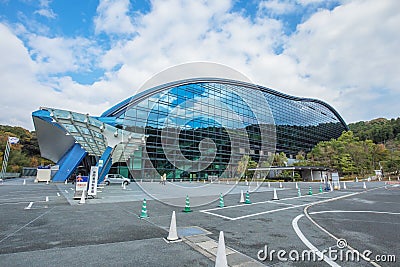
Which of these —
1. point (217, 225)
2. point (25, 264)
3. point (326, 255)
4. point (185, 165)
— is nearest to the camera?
point (25, 264)

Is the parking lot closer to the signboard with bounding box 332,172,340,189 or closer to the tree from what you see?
the signboard with bounding box 332,172,340,189

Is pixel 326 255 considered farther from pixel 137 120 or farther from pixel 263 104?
pixel 263 104

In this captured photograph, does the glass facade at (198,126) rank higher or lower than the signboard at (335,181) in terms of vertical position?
higher

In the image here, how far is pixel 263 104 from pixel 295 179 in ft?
64.0

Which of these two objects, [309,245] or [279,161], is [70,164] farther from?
[279,161]

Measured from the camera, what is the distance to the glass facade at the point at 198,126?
3400cm

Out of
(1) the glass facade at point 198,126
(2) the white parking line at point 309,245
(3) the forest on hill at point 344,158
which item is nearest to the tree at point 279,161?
(3) the forest on hill at point 344,158

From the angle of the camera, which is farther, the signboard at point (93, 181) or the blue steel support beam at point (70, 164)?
the blue steel support beam at point (70, 164)

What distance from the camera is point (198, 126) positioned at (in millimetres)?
40906

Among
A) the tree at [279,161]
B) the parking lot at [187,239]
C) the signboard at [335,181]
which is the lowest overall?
the parking lot at [187,239]

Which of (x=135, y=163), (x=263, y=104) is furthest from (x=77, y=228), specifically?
A: (x=263, y=104)

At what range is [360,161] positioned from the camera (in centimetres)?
4753

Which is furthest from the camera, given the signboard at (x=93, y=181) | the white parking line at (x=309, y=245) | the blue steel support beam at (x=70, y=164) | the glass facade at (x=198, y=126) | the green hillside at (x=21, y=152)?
the green hillside at (x=21, y=152)

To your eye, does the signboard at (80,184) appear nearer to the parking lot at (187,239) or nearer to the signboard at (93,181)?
the signboard at (93,181)
